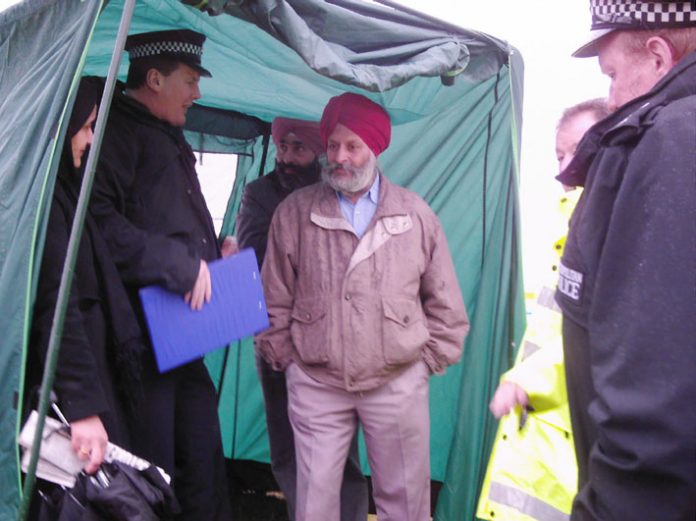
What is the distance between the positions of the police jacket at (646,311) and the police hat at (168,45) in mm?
1792

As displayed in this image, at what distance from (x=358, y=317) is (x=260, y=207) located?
1.06 m

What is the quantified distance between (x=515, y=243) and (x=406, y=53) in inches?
39.6

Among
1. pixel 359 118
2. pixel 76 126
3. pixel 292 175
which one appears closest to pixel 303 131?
pixel 292 175

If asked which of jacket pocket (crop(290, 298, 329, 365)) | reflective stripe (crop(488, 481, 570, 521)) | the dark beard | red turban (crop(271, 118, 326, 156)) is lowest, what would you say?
jacket pocket (crop(290, 298, 329, 365))

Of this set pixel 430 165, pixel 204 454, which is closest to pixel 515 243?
pixel 430 165

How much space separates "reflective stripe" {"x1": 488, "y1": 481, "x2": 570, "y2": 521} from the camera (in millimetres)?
1531

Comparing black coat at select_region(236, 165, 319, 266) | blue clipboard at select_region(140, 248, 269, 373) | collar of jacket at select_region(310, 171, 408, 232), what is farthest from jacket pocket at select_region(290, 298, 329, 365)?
black coat at select_region(236, 165, 319, 266)

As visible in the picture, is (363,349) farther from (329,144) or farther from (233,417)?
(233,417)

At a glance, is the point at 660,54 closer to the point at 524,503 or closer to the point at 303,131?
the point at 524,503

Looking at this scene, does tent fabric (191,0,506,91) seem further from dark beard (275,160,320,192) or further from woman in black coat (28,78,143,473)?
dark beard (275,160,320,192)

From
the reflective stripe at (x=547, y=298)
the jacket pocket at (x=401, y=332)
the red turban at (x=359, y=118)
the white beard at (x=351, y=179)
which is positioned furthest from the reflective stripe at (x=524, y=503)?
the red turban at (x=359, y=118)

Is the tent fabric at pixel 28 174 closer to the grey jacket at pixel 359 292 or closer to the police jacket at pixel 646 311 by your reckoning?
the grey jacket at pixel 359 292

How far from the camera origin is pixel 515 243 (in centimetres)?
306

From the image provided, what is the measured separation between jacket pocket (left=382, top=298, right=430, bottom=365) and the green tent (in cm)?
59
